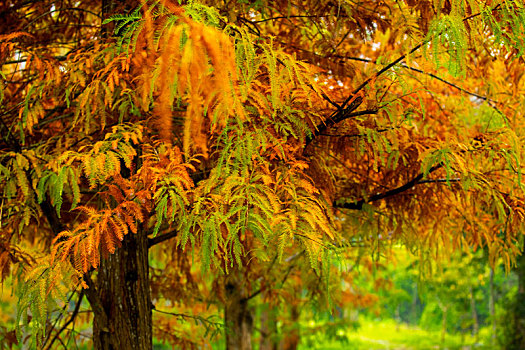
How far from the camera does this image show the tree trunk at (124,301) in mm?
→ 3574

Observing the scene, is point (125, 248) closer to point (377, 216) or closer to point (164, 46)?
point (377, 216)

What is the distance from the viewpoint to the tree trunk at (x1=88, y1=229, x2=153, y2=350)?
11.7 ft

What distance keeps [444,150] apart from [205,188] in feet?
4.35

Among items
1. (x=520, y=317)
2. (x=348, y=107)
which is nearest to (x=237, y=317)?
(x=348, y=107)

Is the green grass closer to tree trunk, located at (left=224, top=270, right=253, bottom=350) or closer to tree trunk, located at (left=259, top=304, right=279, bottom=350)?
tree trunk, located at (left=259, top=304, right=279, bottom=350)

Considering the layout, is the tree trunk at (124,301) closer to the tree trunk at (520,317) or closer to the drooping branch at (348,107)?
the drooping branch at (348,107)

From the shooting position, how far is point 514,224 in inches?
135

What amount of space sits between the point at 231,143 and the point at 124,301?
65.7 inches

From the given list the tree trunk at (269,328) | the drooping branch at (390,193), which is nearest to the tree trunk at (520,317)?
the tree trunk at (269,328)

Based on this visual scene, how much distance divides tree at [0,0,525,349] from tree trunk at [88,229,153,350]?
0.4 inches

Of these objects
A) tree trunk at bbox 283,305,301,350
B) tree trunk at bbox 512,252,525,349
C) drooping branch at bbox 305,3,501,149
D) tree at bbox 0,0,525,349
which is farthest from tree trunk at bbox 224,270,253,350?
tree trunk at bbox 512,252,525,349

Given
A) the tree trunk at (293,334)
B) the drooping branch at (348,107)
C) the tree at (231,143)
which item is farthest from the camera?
the tree trunk at (293,334)

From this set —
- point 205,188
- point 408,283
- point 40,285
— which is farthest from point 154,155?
point 408,283

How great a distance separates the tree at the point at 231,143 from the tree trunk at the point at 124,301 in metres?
0.01
